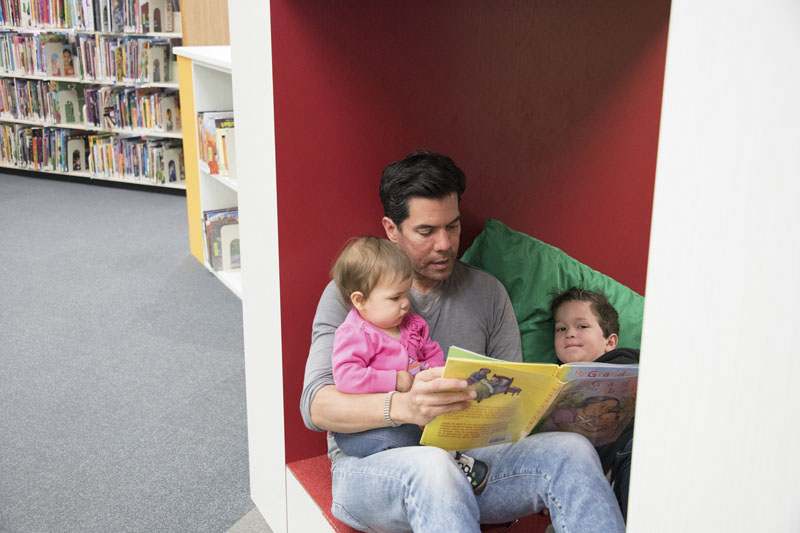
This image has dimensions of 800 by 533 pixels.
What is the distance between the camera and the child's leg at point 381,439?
5.07 ft

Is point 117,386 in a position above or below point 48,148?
below

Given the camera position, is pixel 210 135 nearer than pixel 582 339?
No

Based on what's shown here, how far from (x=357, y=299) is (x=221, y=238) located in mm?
2700

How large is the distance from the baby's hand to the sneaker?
0.65ft

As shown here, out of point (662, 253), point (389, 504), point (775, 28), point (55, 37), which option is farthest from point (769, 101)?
point (55, 37)

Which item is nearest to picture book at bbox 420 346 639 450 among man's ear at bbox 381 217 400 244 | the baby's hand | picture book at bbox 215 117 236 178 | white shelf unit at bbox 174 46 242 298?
the baby's hand

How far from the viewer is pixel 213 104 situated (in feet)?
13.4

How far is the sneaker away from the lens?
152 centimetres

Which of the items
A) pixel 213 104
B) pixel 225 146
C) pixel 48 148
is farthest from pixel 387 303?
pixel 48 148

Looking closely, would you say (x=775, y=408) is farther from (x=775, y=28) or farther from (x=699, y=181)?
(x=775, y=28)

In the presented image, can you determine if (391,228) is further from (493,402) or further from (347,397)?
(493,402)

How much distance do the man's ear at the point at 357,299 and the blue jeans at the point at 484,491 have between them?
0.34 m

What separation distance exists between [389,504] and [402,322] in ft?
1.45

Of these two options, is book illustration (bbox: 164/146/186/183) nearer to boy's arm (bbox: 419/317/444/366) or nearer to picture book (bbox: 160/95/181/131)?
picture book (bbox: 160/95/181/131)
